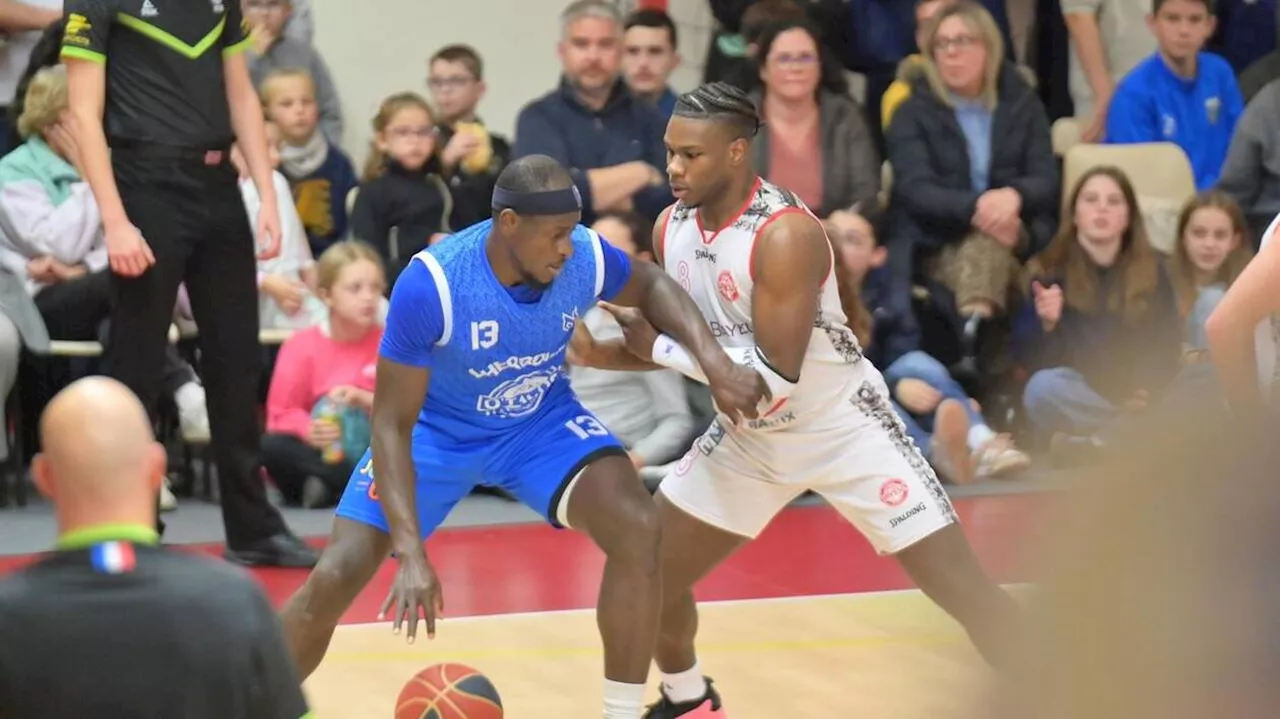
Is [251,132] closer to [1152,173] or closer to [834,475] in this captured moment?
[834,475]

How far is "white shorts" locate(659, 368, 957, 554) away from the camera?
15.0 feet

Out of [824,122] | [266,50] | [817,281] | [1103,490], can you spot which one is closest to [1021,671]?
[1103,490]

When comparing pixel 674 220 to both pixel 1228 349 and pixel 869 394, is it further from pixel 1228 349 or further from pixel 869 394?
pixel 1228 349

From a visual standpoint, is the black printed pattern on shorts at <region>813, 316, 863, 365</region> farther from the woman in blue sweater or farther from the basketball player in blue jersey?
the woman in blue sweater

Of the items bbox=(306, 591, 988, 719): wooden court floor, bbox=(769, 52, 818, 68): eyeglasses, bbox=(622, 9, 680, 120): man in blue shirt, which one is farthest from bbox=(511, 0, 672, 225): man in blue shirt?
bbox=(306, 591, 988, 719): wooden court floor

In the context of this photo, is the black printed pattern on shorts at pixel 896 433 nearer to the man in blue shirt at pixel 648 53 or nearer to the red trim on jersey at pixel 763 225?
the red trim on jersey at pixel 763 225

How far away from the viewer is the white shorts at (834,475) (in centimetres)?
458

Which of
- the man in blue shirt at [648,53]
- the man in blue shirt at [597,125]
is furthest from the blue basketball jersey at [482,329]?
the man in blue shirt at [648,53]

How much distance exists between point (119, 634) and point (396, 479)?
202 centimetres

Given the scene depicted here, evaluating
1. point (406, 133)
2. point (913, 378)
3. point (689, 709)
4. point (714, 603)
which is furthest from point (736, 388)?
point (406, 133)

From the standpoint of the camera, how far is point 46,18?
8.37 m

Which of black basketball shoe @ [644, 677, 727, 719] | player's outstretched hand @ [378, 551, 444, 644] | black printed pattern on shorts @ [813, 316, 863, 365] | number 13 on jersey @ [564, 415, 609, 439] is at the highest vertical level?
black printed pattern on shorts @ [813, 316, 863, 365]

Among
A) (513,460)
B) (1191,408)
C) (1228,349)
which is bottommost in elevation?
(513,460)

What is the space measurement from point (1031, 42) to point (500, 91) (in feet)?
9.82
